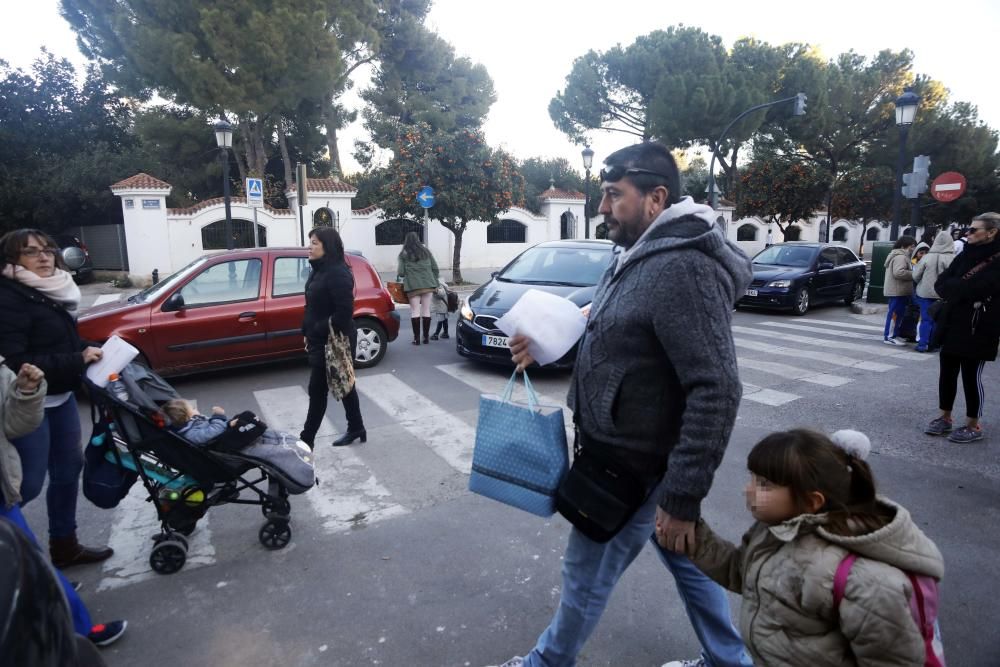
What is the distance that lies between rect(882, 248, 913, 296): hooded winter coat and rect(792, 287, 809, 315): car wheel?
3.13 metres

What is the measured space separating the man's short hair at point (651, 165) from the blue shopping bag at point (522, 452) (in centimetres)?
71

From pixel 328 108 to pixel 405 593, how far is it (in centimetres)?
2883

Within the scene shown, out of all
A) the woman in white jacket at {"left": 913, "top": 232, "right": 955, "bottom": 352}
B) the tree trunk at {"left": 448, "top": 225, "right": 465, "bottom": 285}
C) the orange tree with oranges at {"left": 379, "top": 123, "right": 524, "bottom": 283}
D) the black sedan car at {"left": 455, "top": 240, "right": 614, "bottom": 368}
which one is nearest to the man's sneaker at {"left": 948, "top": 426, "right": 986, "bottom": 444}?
the woman in white jacket at {"left": 913, "top": 232, "right": 955, "bottom": 352}

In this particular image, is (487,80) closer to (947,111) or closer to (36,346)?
(947,111)

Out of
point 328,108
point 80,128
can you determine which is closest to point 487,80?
point 328,108

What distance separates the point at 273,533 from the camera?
3.44 meters

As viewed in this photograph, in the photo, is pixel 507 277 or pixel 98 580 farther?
pixel 507 277

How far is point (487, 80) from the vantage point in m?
→ 32.7

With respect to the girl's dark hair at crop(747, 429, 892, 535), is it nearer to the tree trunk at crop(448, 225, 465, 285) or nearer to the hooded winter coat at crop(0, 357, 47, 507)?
the hooded winter coat at crop(0, 357, 47, 507)

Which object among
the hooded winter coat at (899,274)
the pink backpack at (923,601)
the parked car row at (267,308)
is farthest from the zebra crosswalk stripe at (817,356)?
the pink backpack at (923,601)

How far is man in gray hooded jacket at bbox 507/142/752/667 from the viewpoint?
1.65m

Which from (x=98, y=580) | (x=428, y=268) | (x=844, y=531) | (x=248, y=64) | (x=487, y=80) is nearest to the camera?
(x=844, y=531)

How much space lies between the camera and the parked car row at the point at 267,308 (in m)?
6.58

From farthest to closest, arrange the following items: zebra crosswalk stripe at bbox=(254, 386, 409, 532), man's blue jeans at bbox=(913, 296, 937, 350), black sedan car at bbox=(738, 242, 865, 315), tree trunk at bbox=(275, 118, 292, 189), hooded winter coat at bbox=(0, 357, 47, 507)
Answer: tree trunk at bbox=(275, 118, 292, 189) → black sedan car at bbox=(738, 242, 865, 315) → man's blue jeans at bbox=(913, 296, 937, 350) → zebra crosswalk stripe at bbox=(254, 386, 409, 532) → hooded winter coat at bbox=(0, 357, 47, 507)
